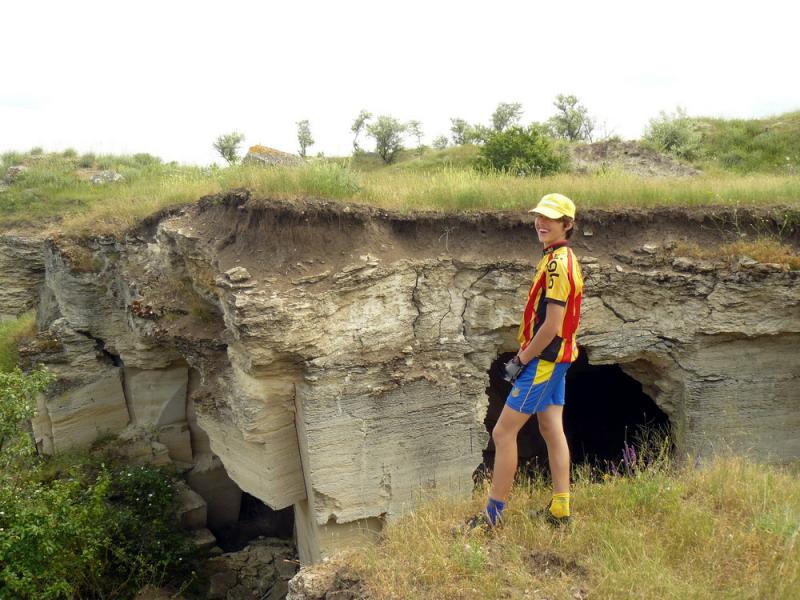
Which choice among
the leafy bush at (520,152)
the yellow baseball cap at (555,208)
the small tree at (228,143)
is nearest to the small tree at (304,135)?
the small tree at (228,143)

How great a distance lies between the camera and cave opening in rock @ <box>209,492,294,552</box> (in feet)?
31.2

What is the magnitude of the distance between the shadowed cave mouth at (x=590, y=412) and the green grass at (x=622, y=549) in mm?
4781

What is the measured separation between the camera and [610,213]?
693cm

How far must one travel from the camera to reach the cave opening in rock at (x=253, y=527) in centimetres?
951

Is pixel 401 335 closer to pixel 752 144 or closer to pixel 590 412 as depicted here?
pixel 590 412

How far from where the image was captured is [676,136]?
16.8 metres

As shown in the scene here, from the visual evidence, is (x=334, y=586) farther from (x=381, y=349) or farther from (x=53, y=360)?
(x=53, y=360)

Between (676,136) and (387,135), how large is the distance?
9135mm

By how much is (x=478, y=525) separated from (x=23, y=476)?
6.58 meters

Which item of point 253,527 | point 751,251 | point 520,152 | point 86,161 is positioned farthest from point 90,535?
point 86,161

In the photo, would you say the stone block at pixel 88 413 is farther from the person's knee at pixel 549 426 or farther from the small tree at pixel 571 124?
the small tree at pixel 571 124

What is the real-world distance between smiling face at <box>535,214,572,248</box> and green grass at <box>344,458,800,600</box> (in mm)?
1973

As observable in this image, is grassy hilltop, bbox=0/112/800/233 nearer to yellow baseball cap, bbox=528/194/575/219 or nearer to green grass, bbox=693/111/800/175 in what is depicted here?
green grass, bbox=693/111/800/175

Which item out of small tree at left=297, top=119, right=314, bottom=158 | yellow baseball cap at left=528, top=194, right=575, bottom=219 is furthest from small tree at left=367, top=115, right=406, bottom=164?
yellow baseball cap at left=528, top=194, right=575, bottom=219
